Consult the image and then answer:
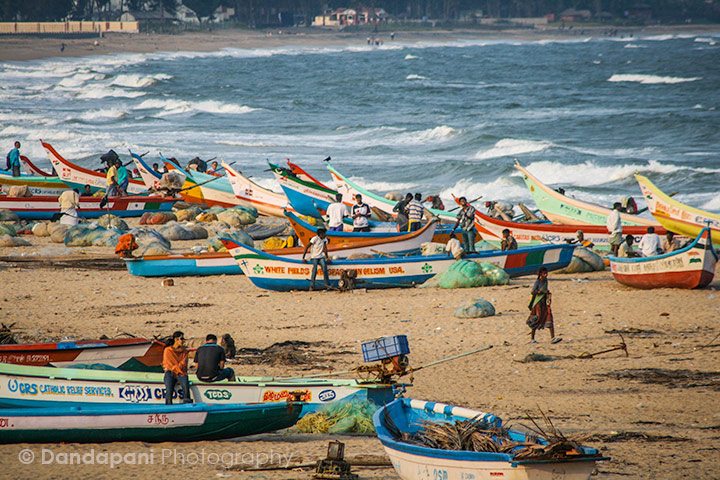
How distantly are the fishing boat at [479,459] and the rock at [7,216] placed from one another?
19.1 m

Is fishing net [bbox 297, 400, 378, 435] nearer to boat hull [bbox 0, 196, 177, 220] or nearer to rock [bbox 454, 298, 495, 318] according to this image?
rock [bbox 454, 298, 495, 318]

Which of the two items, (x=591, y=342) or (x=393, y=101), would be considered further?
(x=393, y=101)

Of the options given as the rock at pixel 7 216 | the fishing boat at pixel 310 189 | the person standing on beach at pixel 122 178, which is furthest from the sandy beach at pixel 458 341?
the fishing boat at pixel 310 189

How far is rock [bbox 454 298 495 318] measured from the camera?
58.1 ft

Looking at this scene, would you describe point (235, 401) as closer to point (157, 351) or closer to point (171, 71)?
point (157, 351)

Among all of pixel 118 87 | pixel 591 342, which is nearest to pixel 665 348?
pixel 591 342

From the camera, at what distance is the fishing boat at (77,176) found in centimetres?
3127

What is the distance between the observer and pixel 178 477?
1071 centimetres

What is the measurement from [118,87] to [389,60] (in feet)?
134

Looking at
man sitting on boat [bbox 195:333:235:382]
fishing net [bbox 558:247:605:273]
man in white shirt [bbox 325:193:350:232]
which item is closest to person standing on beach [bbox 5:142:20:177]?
man in white shirt [bbox 325:193:350:232]

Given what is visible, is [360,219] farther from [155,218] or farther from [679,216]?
[155,218]

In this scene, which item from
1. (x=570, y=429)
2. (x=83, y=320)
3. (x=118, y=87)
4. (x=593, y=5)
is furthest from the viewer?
(x=593, y=5)

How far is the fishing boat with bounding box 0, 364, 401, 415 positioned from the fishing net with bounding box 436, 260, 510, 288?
7.63 meters

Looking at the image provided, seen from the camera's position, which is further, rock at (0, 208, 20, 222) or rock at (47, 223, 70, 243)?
rock at (0, 208, 20, 222)
